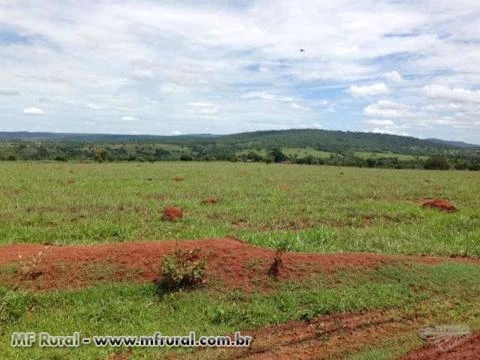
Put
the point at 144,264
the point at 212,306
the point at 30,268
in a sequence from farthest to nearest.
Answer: the point at 144,264 < the point at 30,268 < the point at 212,306

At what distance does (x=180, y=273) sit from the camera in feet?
28.0

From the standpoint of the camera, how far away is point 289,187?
28797 millimetres

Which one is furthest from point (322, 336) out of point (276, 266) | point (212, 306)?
point (276, 266)

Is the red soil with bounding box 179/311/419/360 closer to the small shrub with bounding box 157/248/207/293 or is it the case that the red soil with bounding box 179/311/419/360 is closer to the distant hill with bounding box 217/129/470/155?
the small shrub with bounding box 157/248/207/293

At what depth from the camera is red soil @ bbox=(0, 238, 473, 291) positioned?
895cm

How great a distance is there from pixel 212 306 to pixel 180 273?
817mm

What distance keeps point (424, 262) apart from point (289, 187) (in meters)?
18.6

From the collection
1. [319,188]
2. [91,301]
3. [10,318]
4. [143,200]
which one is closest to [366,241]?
[91,301]

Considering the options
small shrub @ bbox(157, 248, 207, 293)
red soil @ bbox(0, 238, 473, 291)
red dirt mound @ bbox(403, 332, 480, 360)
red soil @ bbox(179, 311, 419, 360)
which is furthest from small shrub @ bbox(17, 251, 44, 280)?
red dirt mound @ bbox(403, 332, 480, 360)

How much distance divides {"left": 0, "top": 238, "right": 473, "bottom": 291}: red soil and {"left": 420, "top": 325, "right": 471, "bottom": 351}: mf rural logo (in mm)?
2351

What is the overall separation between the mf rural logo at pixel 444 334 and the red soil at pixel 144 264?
2.35m

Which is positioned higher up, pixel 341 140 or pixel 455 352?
pixel 341 140

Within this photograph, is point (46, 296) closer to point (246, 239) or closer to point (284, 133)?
point (246, 239)

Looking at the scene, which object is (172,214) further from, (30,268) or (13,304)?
(13,304)
